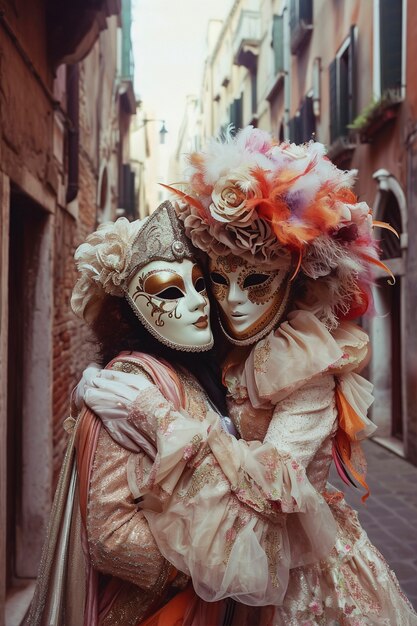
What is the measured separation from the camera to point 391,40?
838 centimetres

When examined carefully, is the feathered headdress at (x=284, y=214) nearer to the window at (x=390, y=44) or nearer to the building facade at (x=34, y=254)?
the building facade at (x=34, y=254)

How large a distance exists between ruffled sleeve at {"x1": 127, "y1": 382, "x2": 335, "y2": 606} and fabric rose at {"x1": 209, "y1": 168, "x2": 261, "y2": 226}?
0.53 meters

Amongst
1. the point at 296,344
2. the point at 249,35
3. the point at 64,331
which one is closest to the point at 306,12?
the point at 249,35

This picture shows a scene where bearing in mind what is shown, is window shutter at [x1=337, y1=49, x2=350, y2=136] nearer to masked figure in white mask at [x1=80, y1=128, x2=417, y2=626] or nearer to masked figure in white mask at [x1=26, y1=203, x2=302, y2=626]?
masked figure in white mask at [x1=80, y1=128, x2=417, y2=626]

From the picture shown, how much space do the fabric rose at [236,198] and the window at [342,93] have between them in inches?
358

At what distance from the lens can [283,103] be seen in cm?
1555

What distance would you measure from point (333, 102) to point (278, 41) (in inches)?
202

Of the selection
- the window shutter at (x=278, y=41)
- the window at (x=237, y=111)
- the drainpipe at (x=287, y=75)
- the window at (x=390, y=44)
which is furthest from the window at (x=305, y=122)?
the window at (x=237, y=111)

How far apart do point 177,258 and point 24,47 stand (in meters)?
2.91

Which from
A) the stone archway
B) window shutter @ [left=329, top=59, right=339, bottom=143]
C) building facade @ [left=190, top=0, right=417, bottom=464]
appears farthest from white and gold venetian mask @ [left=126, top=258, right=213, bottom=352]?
window shutter @ [left=329, top=59, right=339, bottom=143]

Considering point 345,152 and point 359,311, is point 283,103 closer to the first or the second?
point 345,152

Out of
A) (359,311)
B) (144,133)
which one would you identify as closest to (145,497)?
(359,311)

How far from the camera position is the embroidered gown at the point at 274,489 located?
5.42 feet

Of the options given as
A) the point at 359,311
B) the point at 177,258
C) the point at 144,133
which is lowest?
the point at 359,311
